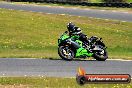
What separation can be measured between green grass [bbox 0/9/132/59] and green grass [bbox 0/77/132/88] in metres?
9.47

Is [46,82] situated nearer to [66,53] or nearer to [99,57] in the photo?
[66,53]

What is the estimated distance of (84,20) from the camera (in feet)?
129

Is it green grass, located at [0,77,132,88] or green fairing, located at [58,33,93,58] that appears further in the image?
green fairing, located at [58,33,93,58]

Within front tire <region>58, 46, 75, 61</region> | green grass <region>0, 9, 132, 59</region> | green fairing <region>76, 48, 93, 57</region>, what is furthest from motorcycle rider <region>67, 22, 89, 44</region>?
green grass <region>0, 9, 132, 59</region>

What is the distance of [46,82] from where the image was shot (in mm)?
13938

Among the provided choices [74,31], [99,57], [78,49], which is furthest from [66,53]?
[99,57]

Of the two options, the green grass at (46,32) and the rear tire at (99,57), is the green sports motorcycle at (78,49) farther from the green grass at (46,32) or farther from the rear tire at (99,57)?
the green grass at (46,32)

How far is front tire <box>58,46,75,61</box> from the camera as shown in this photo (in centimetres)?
1966

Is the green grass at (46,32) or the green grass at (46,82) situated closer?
the green grass at (46,82)

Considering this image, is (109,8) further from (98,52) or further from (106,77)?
(106,77)

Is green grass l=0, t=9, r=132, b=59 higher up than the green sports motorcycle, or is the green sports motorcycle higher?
the green sports motorcycle

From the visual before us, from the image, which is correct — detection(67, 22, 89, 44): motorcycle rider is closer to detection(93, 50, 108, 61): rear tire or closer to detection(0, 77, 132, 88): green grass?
detection(93, 50, 108, 61): rear tire

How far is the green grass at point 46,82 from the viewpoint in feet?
44.1

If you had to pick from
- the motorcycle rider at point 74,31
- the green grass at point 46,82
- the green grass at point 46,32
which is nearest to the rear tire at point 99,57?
the motorcycle rider at point 74,31
